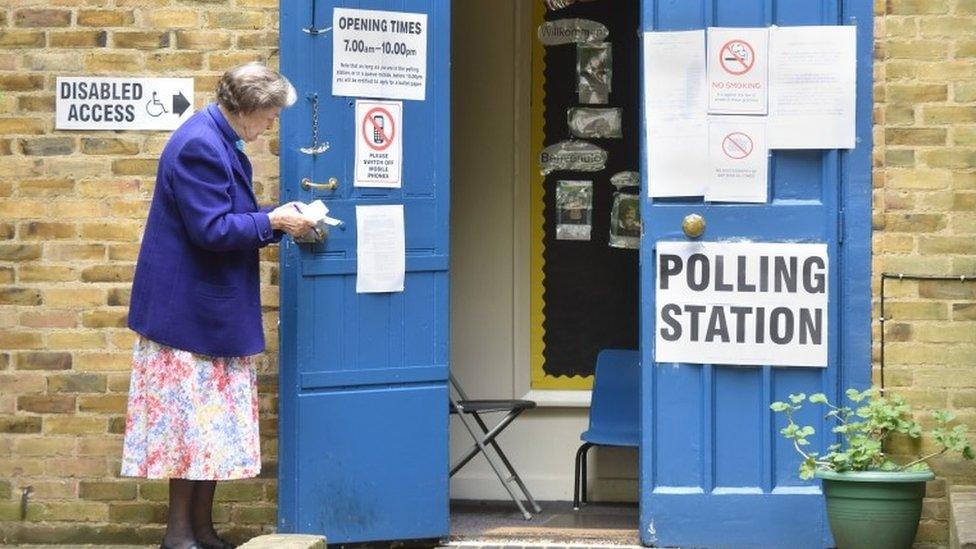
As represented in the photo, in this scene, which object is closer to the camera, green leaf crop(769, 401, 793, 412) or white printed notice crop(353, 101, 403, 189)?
green leaf crop(769, 401, 793, 412)

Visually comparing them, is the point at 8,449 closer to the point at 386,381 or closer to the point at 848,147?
the point at 386,381

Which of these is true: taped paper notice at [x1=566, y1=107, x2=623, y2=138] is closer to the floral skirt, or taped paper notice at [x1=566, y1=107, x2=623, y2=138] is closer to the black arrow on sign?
the black arrow on sign

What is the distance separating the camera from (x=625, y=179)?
317 inches

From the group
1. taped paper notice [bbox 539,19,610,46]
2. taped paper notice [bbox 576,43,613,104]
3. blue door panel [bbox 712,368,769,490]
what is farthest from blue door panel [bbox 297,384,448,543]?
taped paper notice [bbox 539,19,610,46]

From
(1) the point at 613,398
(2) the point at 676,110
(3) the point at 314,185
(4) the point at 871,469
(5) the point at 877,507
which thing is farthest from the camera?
(1) the point at 613,398

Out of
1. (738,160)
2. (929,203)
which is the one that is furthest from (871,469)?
(738,160)

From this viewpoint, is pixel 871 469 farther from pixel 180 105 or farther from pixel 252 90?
pixel 180 105

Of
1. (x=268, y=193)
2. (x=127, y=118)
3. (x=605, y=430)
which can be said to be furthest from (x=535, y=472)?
(x=127, y=118)

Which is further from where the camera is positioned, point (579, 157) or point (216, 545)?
point (579, 157)

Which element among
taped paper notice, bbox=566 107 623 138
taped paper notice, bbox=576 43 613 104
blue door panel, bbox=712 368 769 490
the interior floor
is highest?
taped paper notice, bbox=576 43 613 104

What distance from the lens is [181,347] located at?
230 inches

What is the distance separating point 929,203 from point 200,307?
2904mm

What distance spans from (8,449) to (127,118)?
146 cm

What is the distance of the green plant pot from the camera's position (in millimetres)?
5867
